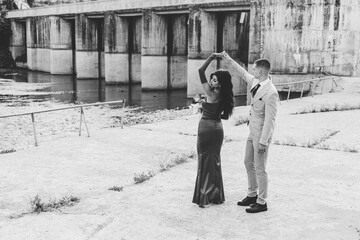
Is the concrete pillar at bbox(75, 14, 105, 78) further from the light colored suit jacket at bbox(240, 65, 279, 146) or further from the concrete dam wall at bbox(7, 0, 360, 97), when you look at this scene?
the light colored suit jacket at bbox(240, 65, 279, 146)

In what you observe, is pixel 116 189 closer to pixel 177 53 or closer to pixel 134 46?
pixel 177 53

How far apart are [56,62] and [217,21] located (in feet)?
74.1

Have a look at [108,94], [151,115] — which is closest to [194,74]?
[151,115]

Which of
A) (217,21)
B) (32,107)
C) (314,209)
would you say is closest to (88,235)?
(314,209)

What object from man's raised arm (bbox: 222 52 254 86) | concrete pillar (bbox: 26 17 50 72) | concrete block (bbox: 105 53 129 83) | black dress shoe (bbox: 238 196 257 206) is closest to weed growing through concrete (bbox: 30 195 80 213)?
black dress shoe (bbox: 238 196 257 206)

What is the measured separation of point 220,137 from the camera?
22.8ft

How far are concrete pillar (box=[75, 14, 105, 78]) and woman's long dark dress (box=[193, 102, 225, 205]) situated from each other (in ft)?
124

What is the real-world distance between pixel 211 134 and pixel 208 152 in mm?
264

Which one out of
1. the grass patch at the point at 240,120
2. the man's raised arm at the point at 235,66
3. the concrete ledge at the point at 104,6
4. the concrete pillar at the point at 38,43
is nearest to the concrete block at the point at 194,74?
the concrete ledge at the point at 104,6

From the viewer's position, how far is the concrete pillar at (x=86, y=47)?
43094 mm

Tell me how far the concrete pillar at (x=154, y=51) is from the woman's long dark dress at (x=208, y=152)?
91.7 ft

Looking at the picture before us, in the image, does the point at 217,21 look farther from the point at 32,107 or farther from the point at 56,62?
the point at 56,62

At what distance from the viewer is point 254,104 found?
21.5 feet

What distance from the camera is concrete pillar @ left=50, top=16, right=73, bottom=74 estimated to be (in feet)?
157
